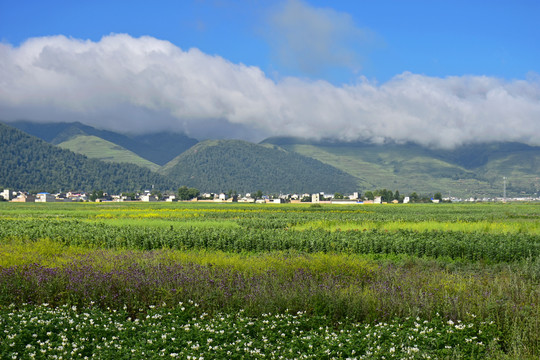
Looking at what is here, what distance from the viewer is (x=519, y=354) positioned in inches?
334

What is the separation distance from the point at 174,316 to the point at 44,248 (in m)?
12.2

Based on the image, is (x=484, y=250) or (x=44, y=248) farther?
(x=484, y=250)

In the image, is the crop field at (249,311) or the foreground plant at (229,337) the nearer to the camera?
the foreground plant at (229,337)

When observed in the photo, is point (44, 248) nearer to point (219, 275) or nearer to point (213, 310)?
point (219, 275)

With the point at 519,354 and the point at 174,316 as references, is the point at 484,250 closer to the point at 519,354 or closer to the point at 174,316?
the point at 519,354

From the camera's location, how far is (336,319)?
11211mm

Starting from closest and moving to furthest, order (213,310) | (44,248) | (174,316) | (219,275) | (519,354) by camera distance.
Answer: (519,354), (174,316), (213,310), (219,275), (44,248)

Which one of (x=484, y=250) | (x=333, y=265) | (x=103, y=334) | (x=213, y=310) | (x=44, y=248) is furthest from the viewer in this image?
(x=484, y=250)

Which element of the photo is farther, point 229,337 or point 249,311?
point 249,311

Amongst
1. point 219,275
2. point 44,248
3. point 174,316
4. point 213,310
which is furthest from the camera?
point 44,248

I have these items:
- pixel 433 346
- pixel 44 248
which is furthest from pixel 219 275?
pixel 44 248

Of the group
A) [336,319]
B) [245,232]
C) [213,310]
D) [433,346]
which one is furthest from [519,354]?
[245,232]

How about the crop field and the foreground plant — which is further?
the crop field

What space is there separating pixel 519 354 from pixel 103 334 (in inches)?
307
